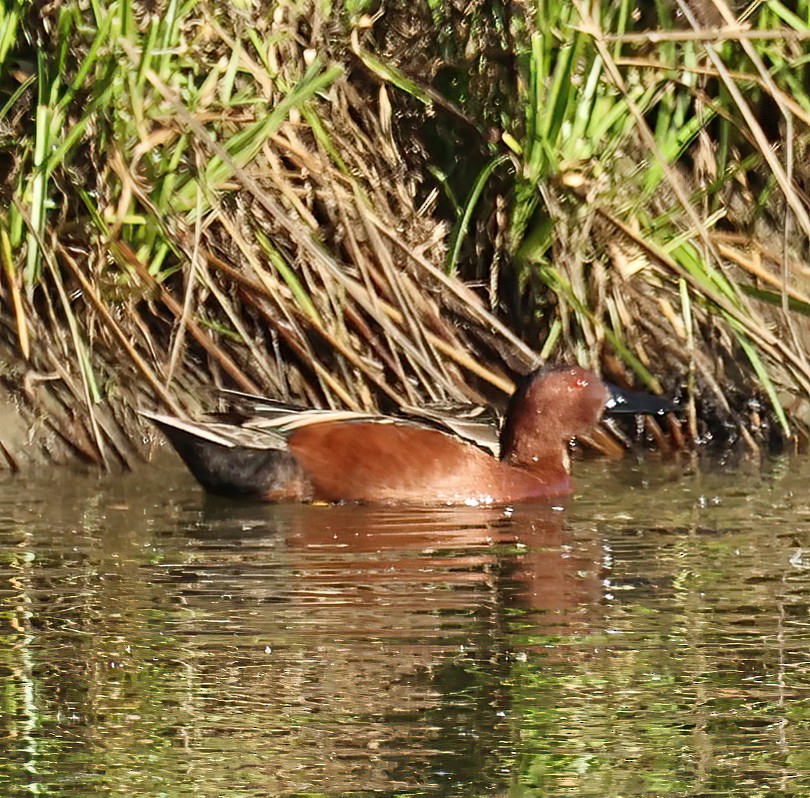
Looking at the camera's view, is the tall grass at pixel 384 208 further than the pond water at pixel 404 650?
Yes

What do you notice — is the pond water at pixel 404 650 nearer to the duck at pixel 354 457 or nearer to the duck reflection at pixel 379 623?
the duck reflection at pixel 379 623

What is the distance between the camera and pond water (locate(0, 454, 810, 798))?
11.3ft

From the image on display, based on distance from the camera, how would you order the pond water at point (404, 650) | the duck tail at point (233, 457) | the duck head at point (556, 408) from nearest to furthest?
the pond water at point (404, 650) → the duck tail at point (233, 457) → the duck head at point (556, 408)

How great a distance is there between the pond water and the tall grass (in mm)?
838

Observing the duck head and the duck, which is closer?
the duck

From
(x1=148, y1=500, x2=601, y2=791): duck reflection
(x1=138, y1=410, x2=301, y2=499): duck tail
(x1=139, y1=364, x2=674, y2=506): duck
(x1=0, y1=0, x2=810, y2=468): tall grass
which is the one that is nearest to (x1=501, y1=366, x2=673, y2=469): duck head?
(x1=139, y1=364, x2=674, y2=506): duck

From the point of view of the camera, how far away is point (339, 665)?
4.07m

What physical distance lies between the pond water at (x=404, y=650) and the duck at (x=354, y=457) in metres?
0.23

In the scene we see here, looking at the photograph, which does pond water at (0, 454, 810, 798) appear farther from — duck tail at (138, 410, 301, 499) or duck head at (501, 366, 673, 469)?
duck head at (501, 366, 673, 469)

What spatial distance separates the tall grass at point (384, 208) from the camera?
21.2 ft

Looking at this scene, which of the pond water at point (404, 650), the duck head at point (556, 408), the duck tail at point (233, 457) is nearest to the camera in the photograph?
the pond water at point (404, 650)

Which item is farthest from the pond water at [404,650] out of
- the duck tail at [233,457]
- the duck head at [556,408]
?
A: the duck head at [556,408]

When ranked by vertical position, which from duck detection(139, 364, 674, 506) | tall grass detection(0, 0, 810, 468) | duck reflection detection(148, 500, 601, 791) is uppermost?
tall grass detection(0, 0, 810, 468)

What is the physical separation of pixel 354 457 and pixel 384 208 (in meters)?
1.17
